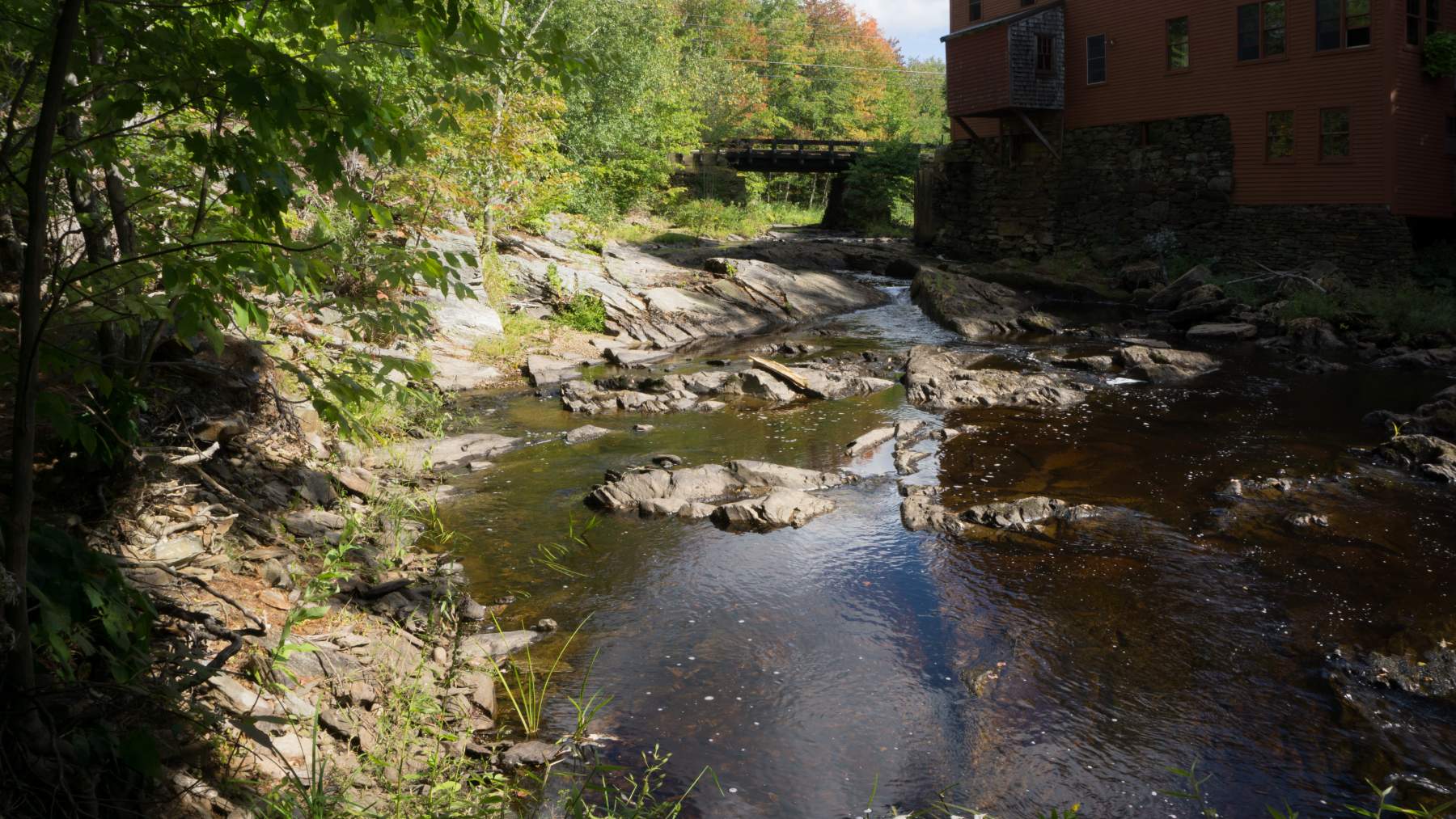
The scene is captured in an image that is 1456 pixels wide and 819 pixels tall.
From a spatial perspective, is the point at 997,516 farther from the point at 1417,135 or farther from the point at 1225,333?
the point at 1417,135

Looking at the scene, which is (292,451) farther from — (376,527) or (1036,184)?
(1036,184)

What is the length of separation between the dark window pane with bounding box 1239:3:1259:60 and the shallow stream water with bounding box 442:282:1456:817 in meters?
17.8

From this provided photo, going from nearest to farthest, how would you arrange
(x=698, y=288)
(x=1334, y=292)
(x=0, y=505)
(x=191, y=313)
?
→ 1. (x=191, y=313)
2. (x=0, y=505)
3. (x=1334, y=292)
4. (x=698, y=288)

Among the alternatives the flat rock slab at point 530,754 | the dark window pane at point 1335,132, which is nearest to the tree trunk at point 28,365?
the flat rock slab at point 530,754

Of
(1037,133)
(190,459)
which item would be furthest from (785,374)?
(1037,133)

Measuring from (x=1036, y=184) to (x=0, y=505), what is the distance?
31.4 meters

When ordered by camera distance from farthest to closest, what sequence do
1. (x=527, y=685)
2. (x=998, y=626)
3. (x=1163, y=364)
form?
1. (x=1163, y=364)
2. (x=998, y=626)
3. (x=527, y=685)

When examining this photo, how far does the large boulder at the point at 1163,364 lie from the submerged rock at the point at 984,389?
151 cm

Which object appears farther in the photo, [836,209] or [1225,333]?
[836,209]

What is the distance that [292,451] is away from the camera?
769 centimetres

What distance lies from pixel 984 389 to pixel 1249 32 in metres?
17.4

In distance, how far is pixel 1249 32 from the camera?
25.2m

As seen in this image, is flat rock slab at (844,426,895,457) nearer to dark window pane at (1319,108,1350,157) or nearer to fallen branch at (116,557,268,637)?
fallen branch at (116,557,268,637)

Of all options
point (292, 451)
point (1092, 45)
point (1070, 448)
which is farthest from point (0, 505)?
point (1092, 45)
